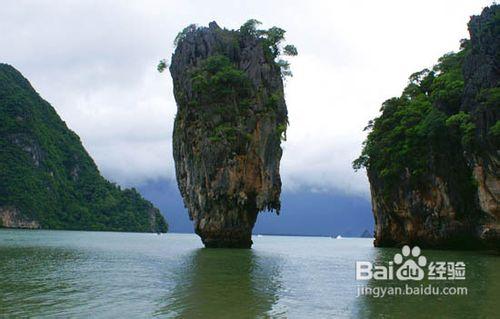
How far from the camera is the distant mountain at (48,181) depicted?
109 meters

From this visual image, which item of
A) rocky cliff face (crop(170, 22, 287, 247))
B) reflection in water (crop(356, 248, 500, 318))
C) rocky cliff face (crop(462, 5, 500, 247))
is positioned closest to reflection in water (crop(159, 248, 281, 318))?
reflection in water (crop(356, 248, 500, 318))

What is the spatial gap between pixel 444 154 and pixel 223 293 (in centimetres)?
2586

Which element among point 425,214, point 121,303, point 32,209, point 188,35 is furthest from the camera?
point 32,209

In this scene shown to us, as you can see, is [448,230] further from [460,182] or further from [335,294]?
[335,294]

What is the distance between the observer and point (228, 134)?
37.1 meters

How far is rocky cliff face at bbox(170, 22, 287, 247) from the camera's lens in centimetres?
3706

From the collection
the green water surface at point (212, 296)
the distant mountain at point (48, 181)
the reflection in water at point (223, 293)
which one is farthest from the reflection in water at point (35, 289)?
the distant mountain at point (48, 181)

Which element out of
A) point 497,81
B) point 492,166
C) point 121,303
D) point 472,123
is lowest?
point 121,303

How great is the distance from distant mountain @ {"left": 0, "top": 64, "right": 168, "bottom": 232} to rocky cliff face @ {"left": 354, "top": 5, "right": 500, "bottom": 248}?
85887 millimetres

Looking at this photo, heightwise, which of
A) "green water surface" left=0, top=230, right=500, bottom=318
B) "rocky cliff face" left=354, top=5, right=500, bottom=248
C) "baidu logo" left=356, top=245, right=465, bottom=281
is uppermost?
"rocky cliff face" left=354, top=5, right=500, bottom=248

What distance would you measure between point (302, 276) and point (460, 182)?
19.9 m

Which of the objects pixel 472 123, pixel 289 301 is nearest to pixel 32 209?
pixel 472 123

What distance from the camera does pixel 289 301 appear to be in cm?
1300

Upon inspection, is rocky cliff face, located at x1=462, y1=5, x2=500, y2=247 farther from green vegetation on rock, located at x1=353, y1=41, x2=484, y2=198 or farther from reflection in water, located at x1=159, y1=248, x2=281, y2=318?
reflection in water, located at x1=159, y1=248, x2=281, y2=318
